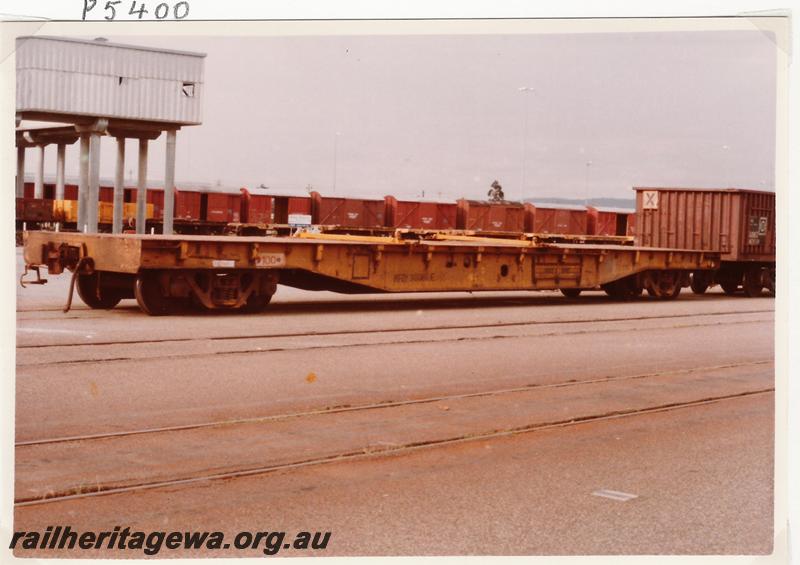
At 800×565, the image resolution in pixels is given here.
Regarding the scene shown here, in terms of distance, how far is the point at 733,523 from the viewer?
18.9ft

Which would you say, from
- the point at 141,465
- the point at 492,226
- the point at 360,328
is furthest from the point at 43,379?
the point at 492,226

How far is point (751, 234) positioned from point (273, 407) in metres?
18.6

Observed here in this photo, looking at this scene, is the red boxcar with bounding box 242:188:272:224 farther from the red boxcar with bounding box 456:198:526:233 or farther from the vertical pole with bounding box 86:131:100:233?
the vertical pole with bounding box 86:131:100:233

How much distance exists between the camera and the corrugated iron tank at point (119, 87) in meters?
12.5

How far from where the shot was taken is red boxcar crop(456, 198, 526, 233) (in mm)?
47094

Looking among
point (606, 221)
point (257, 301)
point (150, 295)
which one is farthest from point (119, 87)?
point (606, 221)

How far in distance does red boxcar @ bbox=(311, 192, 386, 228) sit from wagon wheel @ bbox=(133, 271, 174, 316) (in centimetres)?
2871

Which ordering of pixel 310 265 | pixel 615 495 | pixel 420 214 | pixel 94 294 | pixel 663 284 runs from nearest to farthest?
Answer: pixel 615 495, pixel 94 294, pixel 310 265, pixel 663 284, pixel 420 214

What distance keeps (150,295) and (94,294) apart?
4.60 feet

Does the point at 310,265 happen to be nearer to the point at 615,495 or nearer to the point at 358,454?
the point at 358,454

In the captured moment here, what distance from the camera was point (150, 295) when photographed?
15797 millimetres

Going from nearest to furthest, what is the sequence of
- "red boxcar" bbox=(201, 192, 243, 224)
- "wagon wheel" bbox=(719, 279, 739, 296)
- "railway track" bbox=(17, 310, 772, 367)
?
"railway track" bbox=(17, 310, 772, 367) < "wagon wheel" bbox=(719, 279, 739, 296) < "red boxcar" bbox=(201, 192, 243, 224)

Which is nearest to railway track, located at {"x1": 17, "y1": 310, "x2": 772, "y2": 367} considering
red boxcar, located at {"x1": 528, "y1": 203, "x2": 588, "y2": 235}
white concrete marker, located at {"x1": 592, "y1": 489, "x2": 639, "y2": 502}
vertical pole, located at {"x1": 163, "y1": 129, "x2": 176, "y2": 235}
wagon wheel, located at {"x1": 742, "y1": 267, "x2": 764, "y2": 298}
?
vertical pole, located at {"x1": 163, "y1": 129, "x2": 176, "y2": 235}

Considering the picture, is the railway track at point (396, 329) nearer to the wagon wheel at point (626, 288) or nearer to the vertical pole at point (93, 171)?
the vertical pole at point (93, 171)
